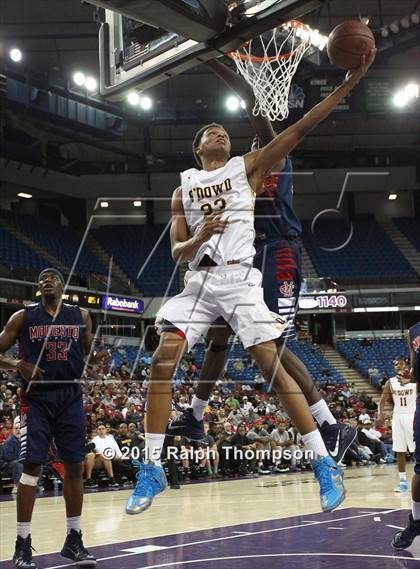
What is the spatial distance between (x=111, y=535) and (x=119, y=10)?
4732mm

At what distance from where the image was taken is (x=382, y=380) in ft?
73.5

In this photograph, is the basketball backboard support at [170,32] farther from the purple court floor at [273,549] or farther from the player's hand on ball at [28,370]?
the purple court floor at [273,549]

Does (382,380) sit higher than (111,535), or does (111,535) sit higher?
(382,380)

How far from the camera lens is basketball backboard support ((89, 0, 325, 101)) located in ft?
14.6

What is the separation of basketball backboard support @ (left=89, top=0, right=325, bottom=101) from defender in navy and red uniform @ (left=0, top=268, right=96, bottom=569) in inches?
65.0

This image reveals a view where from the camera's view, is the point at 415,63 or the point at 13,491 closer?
the point at 13,491

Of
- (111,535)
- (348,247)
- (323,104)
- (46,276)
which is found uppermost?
(348,247)

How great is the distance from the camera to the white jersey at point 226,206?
3873 millimetres

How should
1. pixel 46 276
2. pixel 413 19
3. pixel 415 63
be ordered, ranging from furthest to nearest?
pixel 415 63 < pixel 413 19 < pixel 46 276

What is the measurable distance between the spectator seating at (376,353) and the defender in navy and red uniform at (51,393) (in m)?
18.8

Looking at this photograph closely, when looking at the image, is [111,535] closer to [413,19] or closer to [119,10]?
[119,10]

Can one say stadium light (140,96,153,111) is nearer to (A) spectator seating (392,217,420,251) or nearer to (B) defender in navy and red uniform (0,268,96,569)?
(A) spectator seating (392,217,420,251)

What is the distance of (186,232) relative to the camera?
3.99 m

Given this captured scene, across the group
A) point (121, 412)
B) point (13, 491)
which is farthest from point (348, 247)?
point (13, 491)
